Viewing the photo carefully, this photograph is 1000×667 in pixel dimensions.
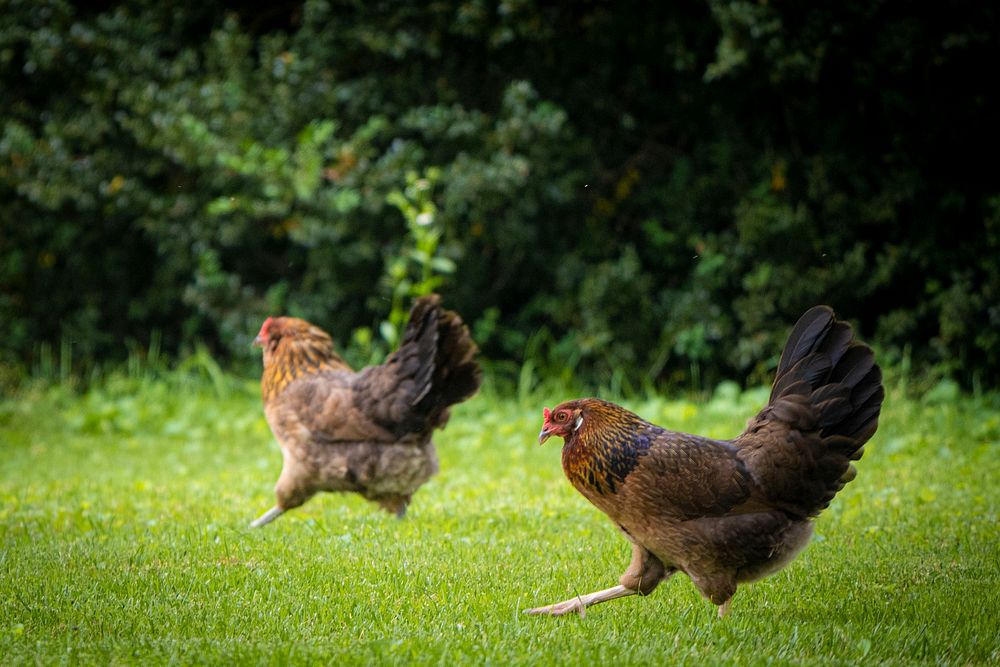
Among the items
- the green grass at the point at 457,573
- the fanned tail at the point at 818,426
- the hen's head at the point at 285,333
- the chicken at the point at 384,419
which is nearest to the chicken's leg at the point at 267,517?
the chicken at the point at 384,419

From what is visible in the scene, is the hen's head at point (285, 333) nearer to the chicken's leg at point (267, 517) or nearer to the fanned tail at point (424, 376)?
the fanned tail at point (424, 376)

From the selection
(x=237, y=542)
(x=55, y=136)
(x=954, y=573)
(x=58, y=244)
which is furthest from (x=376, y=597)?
(x=58, y=244)

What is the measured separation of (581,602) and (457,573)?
79 centimetres

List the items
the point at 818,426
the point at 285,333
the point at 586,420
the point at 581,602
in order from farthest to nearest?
1. the point at 285,333
2. the point at 586,420
3. the point at 818,426
4. the point at 581,602

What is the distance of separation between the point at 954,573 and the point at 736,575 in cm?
130

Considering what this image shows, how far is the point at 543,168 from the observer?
11234 millimetres

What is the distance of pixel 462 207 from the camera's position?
36.2 feet

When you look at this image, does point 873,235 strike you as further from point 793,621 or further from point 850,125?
point 793,621

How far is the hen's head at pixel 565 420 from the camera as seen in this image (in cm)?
504

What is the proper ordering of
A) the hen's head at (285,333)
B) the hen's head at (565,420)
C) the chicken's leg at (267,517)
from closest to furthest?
the hen's head at (565,420), the chicken's leg at (267,517), the hen's head at (285,333)

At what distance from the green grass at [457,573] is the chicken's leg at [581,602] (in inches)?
2.5

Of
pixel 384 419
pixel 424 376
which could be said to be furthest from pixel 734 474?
pixel 384 419

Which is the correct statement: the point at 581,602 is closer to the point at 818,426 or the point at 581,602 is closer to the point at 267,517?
the point at 818,426

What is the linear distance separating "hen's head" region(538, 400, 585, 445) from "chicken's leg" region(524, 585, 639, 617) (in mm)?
724
